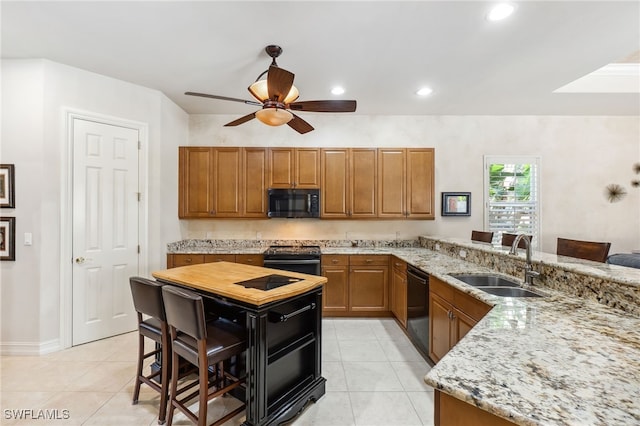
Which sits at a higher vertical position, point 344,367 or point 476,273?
point 476,273

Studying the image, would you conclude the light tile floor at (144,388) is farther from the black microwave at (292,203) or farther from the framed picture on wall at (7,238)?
the black microwave at (292,203)

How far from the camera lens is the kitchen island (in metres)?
1.70

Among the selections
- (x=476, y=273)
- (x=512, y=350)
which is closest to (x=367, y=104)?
(x=476, y=273)

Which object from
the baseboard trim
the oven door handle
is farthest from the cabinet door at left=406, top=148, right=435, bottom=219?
the baseboard trim

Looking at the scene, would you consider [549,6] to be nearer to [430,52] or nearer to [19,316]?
[430,52]

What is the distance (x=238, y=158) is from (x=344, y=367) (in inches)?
122

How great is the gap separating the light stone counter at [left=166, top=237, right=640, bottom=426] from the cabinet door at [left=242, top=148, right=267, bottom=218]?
2964 millimetres

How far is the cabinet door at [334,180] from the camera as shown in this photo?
413 cm

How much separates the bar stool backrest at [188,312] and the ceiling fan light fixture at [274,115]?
5.18 feet

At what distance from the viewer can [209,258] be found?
3803 mm

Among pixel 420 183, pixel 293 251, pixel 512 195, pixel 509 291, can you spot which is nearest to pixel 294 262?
pixel 293 251

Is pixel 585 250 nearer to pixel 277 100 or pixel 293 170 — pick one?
pixel 277 100

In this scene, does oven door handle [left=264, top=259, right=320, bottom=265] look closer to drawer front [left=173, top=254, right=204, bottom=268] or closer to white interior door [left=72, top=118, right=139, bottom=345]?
drawer front [left=173, top=254, right=204, bottom=268]

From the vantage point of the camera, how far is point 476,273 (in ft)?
8.11
